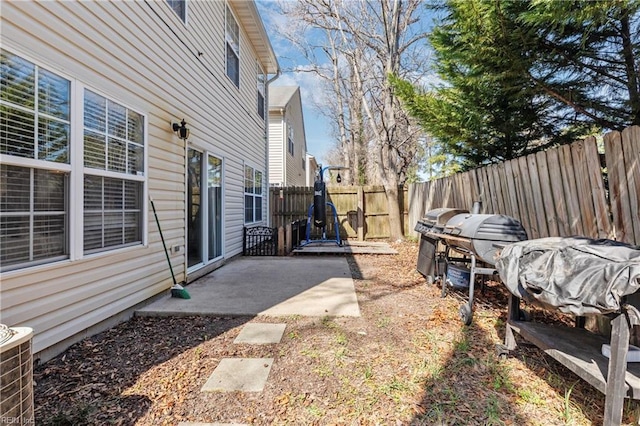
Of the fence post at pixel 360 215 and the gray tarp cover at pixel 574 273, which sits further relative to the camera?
the fence post at pixel 360 215

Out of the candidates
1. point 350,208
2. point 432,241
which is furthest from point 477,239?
point 350,208

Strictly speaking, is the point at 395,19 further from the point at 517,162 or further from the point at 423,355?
the point at 423,355

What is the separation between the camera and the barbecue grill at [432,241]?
434 centimetres

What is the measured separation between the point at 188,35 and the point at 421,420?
571 centimetres

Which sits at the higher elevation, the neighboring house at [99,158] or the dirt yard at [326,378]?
the neighboring house at [99,158]

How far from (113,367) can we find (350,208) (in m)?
8.70

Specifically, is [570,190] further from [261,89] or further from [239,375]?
[261,89]

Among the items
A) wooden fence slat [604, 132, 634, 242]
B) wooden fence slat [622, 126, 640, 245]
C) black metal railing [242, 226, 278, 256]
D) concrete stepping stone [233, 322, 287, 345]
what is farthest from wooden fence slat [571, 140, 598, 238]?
black metal railing [242, 226, 278, 256]

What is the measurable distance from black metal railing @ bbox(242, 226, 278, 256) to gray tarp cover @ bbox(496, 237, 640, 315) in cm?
597

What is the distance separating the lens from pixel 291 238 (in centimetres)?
773

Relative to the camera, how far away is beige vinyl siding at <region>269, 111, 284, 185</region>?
46.0 ft

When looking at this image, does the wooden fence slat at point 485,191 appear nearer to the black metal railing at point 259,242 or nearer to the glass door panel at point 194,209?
the black metal railing at point 259,242

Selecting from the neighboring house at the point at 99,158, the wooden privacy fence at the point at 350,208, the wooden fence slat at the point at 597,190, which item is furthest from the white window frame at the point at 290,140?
the wooden fence slat at the point at 597,190

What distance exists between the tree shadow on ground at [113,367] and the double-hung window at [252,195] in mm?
4874
